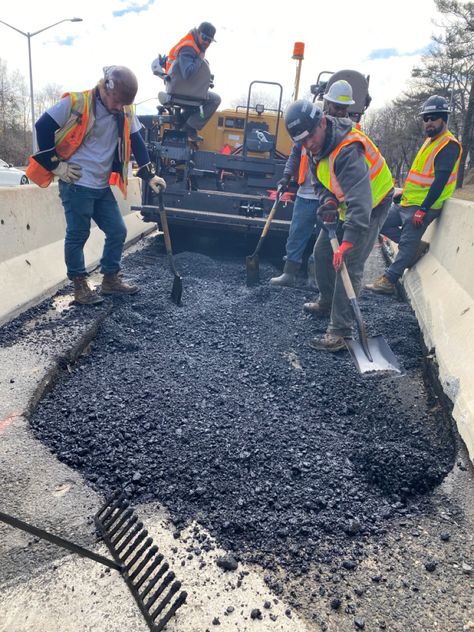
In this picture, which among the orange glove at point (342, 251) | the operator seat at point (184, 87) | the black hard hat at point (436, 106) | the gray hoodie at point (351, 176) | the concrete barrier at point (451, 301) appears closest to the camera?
the concrete barrier at point (451, 301)

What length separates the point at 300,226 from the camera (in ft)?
17.9

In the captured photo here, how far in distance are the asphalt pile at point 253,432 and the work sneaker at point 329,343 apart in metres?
0.10

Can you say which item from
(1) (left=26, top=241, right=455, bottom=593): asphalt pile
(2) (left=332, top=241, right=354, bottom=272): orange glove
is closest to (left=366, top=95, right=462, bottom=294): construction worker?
(1) (left=26, top=241, right=455, bottom=593): asphalt pile

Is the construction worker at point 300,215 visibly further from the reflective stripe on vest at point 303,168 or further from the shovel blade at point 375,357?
the shovel blade at point 375,357

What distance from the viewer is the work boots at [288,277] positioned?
18.1 ft

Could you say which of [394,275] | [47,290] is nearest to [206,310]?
[47,290]

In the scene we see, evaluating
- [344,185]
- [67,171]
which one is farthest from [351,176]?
[67,171]

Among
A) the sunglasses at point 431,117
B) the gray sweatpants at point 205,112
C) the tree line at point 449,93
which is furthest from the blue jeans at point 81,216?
the tree line at point 449,93

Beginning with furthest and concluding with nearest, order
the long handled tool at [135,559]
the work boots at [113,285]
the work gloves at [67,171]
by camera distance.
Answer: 1. the work boots at [113,285]
2. the work gloves at [67,171]
3. the long handled tool at [135,559]

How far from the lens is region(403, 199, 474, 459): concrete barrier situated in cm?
260

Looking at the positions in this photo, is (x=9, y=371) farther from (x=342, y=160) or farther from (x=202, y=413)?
(x=342, y=160)

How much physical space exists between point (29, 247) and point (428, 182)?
4066mm

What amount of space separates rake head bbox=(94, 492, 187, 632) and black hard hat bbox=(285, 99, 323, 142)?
274cm

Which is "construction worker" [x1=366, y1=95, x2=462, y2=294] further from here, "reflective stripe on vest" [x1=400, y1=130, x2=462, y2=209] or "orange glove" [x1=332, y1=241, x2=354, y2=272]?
"orange glove" [x1=332, y1=241, x2=354, y2=272]
